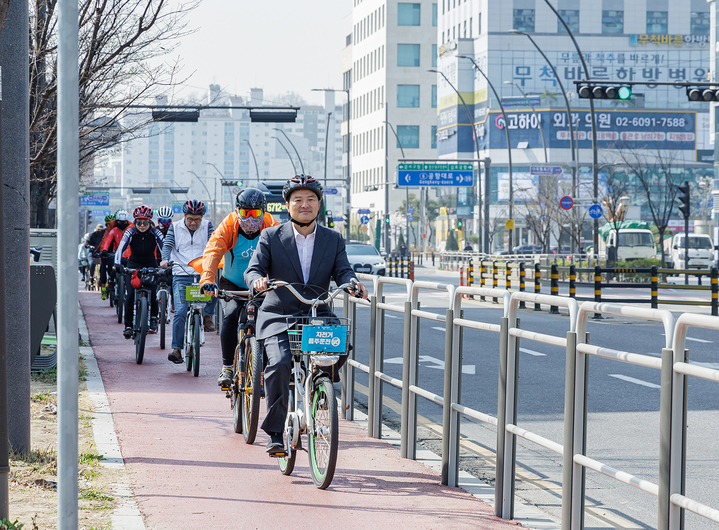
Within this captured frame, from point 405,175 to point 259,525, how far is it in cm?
5094

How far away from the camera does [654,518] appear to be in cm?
586

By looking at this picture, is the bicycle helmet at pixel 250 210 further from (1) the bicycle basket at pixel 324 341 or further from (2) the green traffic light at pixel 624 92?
(2) the green traffic light at pixel 624 92

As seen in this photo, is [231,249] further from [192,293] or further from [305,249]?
[192,293]

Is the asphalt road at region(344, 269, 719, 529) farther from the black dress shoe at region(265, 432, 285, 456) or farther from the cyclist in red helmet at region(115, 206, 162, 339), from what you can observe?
the cyclist in red helmet at region(115, 206, 162, 339)

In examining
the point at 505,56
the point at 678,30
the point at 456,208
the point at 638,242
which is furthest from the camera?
the point at 456,208

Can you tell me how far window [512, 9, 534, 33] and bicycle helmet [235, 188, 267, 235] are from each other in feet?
304

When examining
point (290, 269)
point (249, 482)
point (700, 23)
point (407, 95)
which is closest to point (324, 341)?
point (290, 269)

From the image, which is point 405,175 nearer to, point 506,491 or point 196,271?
point 196,271

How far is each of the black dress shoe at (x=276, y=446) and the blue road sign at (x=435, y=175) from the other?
161 ft

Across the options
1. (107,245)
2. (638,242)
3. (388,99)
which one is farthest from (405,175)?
(388,99)

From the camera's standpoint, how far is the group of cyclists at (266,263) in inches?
253

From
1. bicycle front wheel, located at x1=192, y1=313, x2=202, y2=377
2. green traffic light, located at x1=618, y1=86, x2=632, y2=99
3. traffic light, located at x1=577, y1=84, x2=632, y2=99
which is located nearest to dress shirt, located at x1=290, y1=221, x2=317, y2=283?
bicycle front wheel, located at x1=192, y1=313, x2=202, y2=377

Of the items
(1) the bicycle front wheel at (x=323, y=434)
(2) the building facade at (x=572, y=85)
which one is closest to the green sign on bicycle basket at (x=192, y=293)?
(1) the bicycle front wheel at (x=323, y=434)

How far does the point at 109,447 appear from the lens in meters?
7.06
